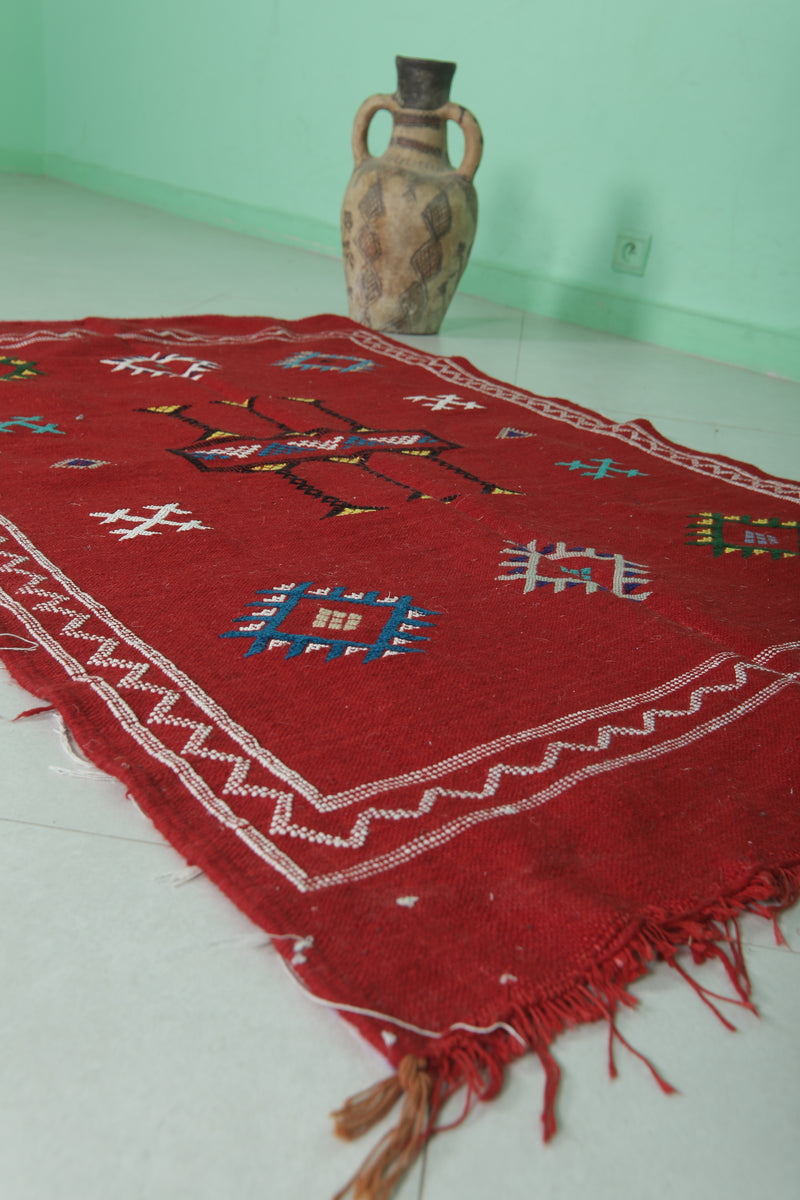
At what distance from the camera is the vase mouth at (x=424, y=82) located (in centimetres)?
278

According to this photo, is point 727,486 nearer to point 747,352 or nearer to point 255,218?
point 747,352

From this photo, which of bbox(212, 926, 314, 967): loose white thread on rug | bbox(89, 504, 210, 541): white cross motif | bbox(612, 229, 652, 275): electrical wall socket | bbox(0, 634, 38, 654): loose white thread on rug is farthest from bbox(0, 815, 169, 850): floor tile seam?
bbox(612, 229, 652, 275): electrical wall socket

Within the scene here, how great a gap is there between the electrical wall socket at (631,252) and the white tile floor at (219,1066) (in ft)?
9.36

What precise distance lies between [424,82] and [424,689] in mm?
2276

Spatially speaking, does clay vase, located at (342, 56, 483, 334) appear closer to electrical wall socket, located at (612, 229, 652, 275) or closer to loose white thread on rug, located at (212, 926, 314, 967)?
electrical wall socket, located at (612, 229, 652, 275)

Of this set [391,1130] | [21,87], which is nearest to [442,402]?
[391,1130]

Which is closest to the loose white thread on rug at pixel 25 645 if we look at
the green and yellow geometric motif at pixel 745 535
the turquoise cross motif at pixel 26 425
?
the turquoise cross motif at pixel 26 425

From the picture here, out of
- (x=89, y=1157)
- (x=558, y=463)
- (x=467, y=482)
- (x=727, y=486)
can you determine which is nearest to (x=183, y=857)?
(x=89, y=1157)

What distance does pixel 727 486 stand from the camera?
1.96 metres

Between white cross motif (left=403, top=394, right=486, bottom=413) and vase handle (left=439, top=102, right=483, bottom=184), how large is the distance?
900 mm

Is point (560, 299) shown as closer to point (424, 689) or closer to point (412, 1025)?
point (424, 689)

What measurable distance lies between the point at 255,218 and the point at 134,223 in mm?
525

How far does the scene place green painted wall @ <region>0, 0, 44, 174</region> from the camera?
16.4 feet

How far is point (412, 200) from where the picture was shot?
Result: 2.78 meters
